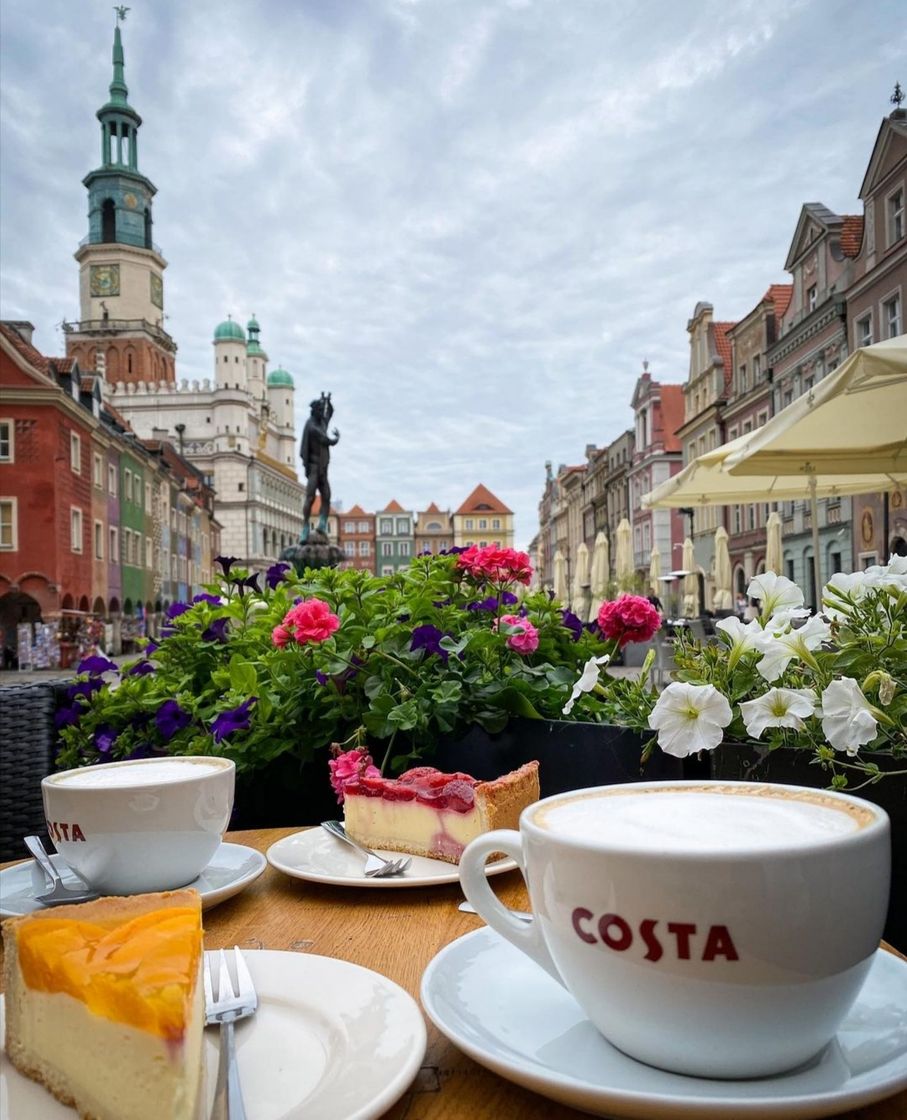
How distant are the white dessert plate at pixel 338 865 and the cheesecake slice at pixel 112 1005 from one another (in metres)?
0.40

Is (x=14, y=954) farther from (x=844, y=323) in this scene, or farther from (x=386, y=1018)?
(x=844, y=323)

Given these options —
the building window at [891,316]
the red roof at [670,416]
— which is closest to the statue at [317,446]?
the building window at [891,316]

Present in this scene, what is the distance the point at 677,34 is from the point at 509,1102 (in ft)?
18.5

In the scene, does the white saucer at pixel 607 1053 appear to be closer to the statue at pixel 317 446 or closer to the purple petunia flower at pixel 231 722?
the purple petunia flower at pixel 231 722

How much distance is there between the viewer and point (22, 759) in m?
1.66

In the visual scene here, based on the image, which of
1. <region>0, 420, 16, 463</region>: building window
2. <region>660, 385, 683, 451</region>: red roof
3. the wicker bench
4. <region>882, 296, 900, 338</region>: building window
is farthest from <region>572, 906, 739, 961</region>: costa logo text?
<region>660, 385, 683, 451</region>: red roof

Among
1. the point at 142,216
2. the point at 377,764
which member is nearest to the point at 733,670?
the point at 377,764

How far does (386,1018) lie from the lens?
643 mm

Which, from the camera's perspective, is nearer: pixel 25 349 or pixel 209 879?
pixel 209 879

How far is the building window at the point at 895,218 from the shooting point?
690 inches

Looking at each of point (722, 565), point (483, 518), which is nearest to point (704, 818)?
point (722, 565)

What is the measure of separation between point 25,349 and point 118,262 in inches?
1746

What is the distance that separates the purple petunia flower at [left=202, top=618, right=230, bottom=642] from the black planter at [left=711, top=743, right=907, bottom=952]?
5.29 feet

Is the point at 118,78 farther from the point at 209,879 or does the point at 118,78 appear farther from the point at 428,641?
the point at 209,879
